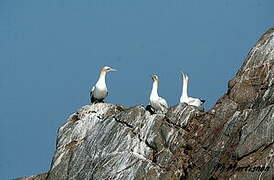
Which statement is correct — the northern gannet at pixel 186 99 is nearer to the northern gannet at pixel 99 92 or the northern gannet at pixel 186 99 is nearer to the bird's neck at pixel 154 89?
the bird's neck at pixel 154 89

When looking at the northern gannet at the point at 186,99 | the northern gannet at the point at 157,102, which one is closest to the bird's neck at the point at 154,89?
the northern gannet at the point at 157,102

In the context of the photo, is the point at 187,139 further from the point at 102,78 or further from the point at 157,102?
the point at 102,78

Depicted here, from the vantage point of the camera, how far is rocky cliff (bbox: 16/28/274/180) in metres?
24.7

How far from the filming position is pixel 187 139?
2870 centimetres

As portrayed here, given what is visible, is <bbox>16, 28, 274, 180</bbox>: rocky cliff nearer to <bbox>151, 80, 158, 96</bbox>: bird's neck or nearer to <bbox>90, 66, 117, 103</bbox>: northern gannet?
<bbox>151, 80, 158, 96</bbox>: bird's neck

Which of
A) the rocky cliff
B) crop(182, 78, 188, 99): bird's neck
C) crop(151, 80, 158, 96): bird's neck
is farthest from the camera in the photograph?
crop(182, 78, 188, 99): bird's neck

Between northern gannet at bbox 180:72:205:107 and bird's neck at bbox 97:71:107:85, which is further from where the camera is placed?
bird's neck at bbox 97:71:107:85

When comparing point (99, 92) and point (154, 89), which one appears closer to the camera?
point (154, 89)

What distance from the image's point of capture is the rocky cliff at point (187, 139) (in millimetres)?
24703

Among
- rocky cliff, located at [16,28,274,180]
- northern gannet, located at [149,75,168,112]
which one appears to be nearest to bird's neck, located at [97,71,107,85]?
rocky cliff, located at [16,28,274,180]

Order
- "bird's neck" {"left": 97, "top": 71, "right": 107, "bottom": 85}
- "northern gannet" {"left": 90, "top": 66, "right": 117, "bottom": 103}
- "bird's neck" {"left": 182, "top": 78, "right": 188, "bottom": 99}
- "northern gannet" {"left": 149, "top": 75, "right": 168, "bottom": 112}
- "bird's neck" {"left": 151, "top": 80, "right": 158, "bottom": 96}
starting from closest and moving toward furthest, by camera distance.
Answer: "northern gannet" {"left": 149, "top": 75, "right": 168, "bottom": 112} < "bird's neck" {"left": 151, "top": 80, "right": 158, "bottom": 96} < "northern gannet" {"left": 90, "top": 66, "right": 117, "bottom": 103} < "bird's neck" {"left": 97, "top": 71, "right": 107, "bottom": 85} < "bird's neck" {"left": 182, "top": 78, "right": 188, "bottom": 99}

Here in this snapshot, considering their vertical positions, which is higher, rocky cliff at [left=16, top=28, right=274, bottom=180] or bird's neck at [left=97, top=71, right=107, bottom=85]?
bird's neck at [left=97, top=71, right=107, bottom=85]

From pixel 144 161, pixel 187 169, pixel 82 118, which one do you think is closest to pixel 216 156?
pixel 187 169

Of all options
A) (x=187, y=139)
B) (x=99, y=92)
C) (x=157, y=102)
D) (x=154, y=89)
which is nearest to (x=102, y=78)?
(x=99, y=92)
